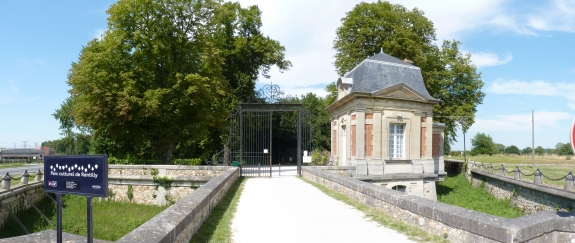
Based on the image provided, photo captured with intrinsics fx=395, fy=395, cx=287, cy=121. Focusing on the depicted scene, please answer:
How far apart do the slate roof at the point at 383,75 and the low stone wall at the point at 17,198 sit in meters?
13.2

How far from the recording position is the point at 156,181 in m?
16.0

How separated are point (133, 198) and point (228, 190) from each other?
7077 millimetres

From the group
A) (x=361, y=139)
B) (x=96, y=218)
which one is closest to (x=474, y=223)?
(x=361, y=139)

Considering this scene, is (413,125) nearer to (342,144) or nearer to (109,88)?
(342,144)

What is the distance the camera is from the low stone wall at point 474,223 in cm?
430

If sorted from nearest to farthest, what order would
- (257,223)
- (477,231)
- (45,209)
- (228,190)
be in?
(477,231) < (257,223) < (228,190) < (45,209)

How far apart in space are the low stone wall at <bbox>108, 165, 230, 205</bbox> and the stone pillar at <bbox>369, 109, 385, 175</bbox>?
6.05 m

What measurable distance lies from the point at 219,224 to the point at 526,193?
51.2 ft

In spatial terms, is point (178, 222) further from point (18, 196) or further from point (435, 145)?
point (435, 145)

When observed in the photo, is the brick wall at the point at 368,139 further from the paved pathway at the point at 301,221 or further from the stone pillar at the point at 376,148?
the paved pathway at the point at 301,221

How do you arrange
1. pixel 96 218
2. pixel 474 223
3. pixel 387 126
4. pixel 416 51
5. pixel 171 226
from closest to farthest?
pixel 171 226
pixel 474 223
pixel 96 218
pixel 387 126
pixel 416 51

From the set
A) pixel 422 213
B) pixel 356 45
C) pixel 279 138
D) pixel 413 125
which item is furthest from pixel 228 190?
pixel 279 138

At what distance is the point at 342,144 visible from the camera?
1894cm

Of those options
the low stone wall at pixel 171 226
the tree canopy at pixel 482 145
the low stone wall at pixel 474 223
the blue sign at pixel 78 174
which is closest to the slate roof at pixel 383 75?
the low stone wall at pixel 474 223
